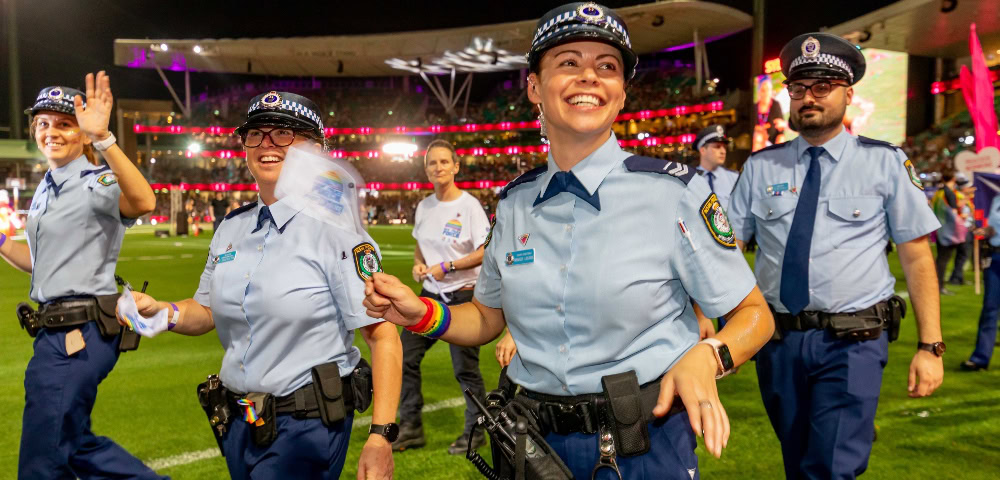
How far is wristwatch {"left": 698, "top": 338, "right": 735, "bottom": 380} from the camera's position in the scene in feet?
5.69

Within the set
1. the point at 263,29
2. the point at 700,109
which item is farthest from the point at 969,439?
the point at 263,29

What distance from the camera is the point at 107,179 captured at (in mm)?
3734

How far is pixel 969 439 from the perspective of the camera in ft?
17.4

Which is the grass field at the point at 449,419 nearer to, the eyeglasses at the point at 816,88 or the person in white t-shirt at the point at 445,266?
the person in white t-shirt at the point at 445,266

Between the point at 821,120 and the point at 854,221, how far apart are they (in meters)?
0.52

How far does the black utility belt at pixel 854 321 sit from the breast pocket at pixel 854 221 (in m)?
0.32

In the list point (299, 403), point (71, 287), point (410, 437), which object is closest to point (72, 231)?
point (71, 287)

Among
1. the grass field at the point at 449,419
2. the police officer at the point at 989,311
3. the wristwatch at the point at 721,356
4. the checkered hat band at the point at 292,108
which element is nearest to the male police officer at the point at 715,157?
the grass field at the point at 449,419

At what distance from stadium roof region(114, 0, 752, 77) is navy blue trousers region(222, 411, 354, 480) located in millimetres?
43077

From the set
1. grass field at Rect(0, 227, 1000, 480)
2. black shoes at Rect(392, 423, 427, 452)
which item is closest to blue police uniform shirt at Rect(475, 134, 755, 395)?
grass field at Rect(0, 227, 1000, 480)

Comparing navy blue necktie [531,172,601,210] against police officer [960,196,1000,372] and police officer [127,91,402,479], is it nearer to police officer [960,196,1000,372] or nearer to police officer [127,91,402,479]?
police officer [127,91,402,479]

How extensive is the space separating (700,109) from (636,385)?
49.4 meters

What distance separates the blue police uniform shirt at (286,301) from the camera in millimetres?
2543

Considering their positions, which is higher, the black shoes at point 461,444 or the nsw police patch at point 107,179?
the nsw police patch at point 107,179
